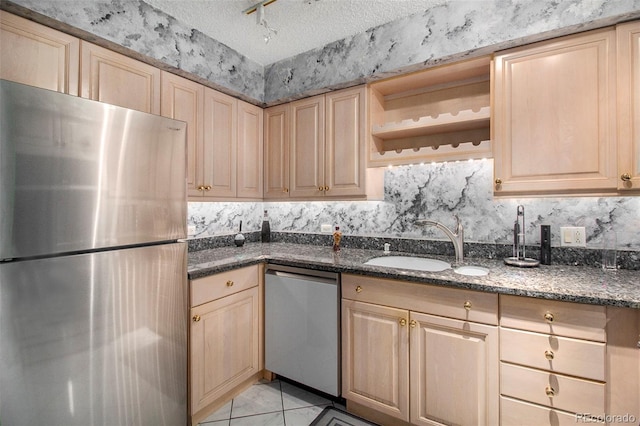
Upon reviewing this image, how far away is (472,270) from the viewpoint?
5.55 feet

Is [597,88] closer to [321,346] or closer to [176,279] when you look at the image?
[321,346]

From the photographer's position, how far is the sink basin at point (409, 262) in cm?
199

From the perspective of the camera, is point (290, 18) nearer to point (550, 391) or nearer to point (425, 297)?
point (425, 297)

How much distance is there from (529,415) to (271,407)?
4.62ft

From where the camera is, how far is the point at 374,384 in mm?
1710

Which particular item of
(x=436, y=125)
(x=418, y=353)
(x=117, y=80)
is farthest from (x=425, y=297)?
(x=117, y=80)

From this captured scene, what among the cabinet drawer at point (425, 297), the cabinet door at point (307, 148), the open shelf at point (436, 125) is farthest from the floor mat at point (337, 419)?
the open shelf at point (436, 125)

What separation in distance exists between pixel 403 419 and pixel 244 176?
2007 millimetres

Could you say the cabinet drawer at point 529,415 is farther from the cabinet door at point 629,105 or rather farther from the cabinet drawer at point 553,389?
the cabinet door at point 629,105

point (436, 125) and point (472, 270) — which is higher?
point (436, 125)

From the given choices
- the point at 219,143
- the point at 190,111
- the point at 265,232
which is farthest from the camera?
the point at 265,232

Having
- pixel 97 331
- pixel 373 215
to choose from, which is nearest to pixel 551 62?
pixel 373 215

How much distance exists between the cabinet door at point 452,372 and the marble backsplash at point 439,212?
Result: 0.80m

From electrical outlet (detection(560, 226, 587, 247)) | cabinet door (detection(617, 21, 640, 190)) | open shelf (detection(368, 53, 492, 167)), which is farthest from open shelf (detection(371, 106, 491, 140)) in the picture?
electrical outlet (detection(560, 226, 587, 247))
